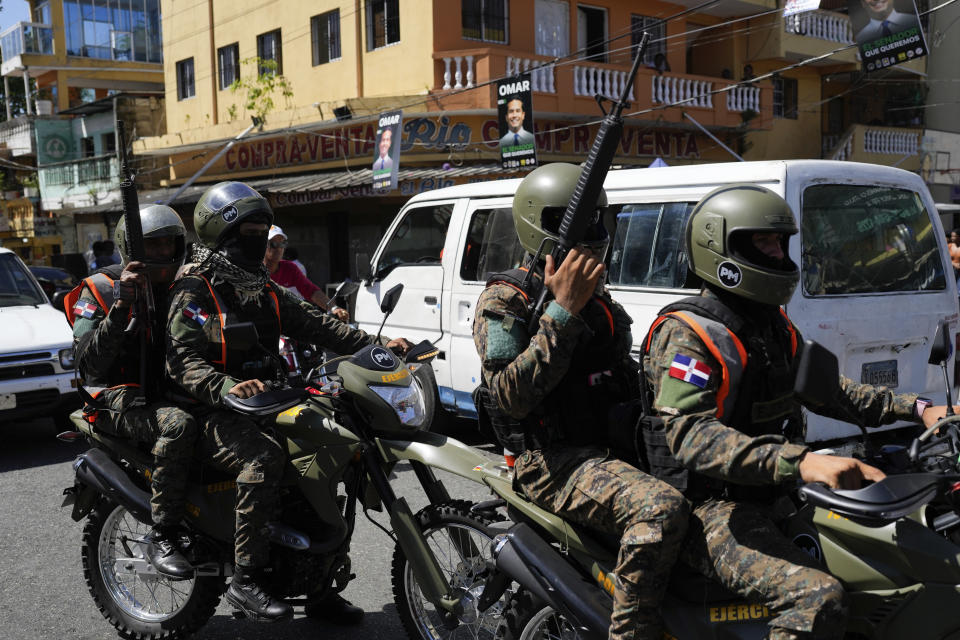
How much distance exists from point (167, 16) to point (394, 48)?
10.6 metres

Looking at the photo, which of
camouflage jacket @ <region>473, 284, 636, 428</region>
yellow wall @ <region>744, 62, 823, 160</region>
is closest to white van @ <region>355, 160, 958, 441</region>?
camouflage jacket @ <region>473, 284, 636, 428</region>

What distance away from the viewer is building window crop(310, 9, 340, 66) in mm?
19391

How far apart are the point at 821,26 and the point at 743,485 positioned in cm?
2219

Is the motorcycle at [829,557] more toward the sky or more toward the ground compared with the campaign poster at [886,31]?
more toward the ground

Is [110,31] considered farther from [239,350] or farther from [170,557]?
[170,557]

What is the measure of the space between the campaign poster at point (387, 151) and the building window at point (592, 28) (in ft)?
18.2

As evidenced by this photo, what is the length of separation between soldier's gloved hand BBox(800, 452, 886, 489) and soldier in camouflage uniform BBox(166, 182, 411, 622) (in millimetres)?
1966

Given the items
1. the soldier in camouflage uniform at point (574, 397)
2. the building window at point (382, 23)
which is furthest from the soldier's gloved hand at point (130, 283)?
the building window at point (382, 23)

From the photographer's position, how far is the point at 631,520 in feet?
8.48

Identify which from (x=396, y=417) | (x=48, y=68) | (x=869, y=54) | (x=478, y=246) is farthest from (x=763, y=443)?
(x=48, y=68)

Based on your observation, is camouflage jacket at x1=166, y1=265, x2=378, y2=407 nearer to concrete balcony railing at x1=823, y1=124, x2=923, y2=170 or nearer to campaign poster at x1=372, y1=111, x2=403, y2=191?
campaign poster at x1=372, y1=111, x2=403, y2=191

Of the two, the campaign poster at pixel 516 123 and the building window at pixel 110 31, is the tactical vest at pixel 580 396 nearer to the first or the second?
the campaign poster at pixel 516 123

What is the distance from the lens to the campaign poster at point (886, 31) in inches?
431

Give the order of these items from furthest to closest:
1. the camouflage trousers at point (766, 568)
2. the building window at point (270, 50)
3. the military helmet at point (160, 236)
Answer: the building window at point (270, 50) → the military helmet at point (160, 236) → the camouflage trousers at point (766, 568)
